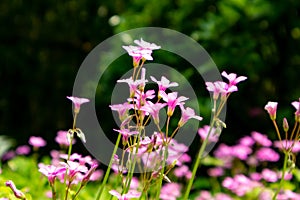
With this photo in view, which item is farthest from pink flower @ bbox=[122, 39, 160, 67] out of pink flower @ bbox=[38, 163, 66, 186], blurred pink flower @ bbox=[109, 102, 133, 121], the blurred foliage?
the blurred foliage

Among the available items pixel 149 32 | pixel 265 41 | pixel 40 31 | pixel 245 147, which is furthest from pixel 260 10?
pixel 40 31

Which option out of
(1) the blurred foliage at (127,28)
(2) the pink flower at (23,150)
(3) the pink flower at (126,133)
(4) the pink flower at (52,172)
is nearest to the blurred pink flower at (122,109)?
(3) the pink flower at (126,133)

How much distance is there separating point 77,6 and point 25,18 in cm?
55

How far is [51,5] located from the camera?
5438 millimetres

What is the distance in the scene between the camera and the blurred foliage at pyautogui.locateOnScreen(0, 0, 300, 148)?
12.3 ft

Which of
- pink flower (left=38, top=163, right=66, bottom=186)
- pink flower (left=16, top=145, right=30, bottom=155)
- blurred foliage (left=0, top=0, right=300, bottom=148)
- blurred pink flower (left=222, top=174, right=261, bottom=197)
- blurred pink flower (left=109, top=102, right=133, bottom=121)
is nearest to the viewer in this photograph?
pink flower (left=38, top=163, right=66, bottom=186)

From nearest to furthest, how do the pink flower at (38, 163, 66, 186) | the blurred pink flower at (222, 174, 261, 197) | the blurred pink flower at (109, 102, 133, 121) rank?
the pink flower at (38, 163, 66, 186)
the blurred pink flower at (109, 102, 133, 121)
the blurred pink flower at (222, 174, 261, 197)

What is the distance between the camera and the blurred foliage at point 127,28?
374 centimetres

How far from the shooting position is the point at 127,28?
3.91 metres

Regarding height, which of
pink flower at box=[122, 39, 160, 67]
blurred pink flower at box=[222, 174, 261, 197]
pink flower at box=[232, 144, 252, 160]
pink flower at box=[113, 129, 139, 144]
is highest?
pink flower at box=[122, 39, 160, 67]

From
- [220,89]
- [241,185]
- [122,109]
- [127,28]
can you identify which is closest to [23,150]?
[241,185]

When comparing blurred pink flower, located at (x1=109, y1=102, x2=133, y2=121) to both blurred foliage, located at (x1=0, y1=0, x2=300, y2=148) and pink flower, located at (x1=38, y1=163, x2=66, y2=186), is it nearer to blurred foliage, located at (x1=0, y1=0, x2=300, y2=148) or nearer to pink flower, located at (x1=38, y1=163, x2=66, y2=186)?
pink flower, located at (x1=38, y1=163, x2=66, y2=186)

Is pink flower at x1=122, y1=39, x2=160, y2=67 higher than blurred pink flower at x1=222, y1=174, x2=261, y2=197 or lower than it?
higher

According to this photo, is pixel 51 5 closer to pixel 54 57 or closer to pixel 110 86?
pixel 54 57
